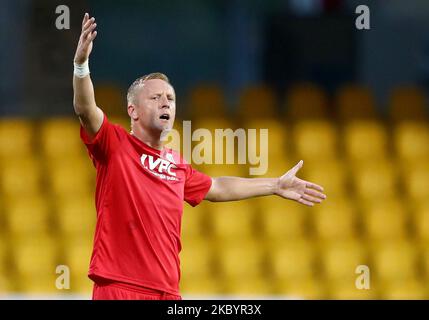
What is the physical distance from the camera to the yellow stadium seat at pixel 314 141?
776 cm

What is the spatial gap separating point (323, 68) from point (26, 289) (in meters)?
2.90

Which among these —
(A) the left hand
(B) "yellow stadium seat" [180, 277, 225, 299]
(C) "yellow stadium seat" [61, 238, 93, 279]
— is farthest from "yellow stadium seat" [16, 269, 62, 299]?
(A) the left hand

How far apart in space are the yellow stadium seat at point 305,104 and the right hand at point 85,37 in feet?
14.2

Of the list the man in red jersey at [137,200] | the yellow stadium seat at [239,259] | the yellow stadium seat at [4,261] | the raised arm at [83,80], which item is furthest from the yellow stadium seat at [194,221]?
the raised arm at [83,80]

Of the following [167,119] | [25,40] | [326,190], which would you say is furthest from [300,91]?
[167,119]

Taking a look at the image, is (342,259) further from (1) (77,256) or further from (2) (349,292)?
(1) (77,256)

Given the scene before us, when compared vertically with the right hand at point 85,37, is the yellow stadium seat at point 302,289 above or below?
below

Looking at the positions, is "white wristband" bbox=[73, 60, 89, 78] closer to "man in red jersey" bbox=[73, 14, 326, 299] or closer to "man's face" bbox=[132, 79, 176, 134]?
"man in red jersey" bbox=[73, 14, 326, 299]

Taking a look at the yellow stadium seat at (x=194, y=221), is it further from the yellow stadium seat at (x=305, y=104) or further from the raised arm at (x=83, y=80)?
the raised arm at (x=83, y=80)

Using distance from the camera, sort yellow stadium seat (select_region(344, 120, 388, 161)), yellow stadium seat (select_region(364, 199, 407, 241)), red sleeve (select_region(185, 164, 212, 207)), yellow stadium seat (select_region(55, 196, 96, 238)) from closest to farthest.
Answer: red sleeve (select_region(185, 164, 212, 207)), yellow stadium seat (select_region(55, 196, 96, 238)), yellow stadium seat (select_region(364, 199, 407, 241)), yellow stadium seat (select_region(344, 120, 388, 161))

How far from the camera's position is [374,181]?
7770mm

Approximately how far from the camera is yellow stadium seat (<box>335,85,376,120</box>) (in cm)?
805

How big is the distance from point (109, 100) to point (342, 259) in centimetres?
196

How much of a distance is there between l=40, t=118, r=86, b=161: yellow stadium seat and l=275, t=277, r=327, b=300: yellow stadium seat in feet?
5.58
